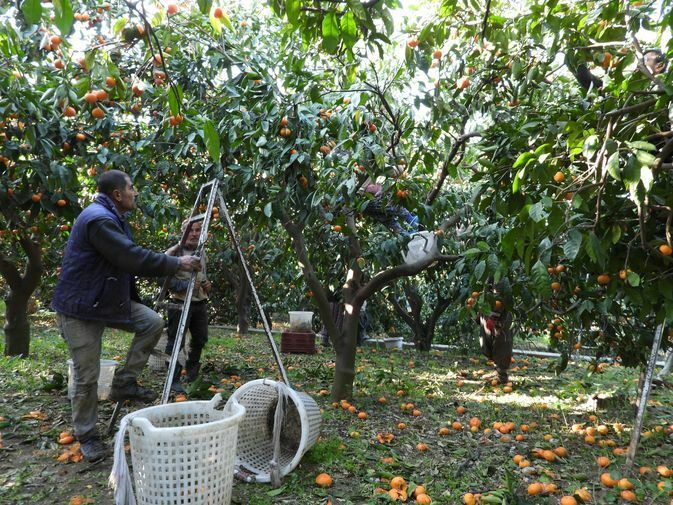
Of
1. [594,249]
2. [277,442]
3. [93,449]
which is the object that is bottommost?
[93,449]

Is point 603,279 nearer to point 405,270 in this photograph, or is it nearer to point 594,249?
point 594,249

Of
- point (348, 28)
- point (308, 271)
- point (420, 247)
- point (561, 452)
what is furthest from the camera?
point (420, 247)

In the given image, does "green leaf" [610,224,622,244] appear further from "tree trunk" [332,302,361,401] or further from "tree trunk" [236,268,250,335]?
"tree trunk" [236,268,250,335]

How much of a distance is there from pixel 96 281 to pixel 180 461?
1184mm

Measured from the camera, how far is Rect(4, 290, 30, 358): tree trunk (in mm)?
5422

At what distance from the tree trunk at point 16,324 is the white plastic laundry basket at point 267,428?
11.9ft

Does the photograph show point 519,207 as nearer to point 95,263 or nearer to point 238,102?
point 238,102

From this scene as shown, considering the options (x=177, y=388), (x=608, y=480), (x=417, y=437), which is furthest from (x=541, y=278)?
(x=177, y=388)

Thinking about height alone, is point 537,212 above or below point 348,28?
below

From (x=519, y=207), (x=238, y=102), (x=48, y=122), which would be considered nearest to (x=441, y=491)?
(x=519, y=207)

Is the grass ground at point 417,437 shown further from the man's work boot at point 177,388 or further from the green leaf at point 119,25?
the green leaf at point 119,25

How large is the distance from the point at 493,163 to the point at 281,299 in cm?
785

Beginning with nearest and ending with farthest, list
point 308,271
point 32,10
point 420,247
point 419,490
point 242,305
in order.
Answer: point 32,10 < point 419,490 < point 308,271 < point 420,247 < point 242,305

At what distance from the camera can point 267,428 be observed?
321cm
